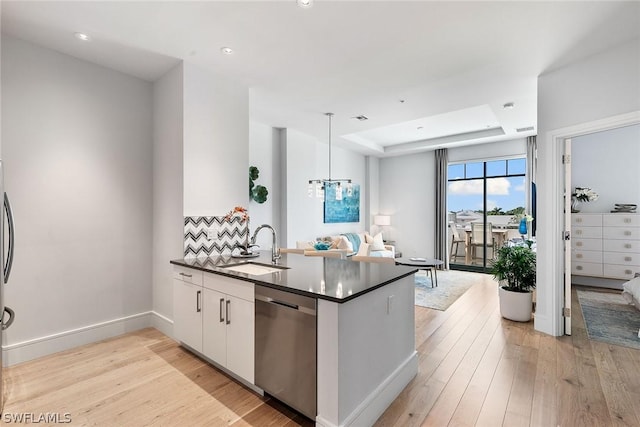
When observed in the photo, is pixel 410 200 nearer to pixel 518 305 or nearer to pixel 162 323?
pixel 518 305

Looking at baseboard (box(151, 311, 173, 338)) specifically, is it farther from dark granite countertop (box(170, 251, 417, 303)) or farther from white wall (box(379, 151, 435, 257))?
white wall (box(379, 151, 435, 257))

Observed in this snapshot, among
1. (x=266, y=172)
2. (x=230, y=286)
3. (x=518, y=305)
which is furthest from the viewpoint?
(x=266, y=172)

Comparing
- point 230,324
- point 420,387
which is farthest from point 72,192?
point 420,387

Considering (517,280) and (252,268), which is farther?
(517,280)

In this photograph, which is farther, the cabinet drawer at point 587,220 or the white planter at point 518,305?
the cabinet drawer at point 587,220

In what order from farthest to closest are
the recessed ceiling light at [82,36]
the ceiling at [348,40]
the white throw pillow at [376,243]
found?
the white throw pillow at [376,243]
the recessed ceiling light at [82,36]
the ceiling at [348,40]

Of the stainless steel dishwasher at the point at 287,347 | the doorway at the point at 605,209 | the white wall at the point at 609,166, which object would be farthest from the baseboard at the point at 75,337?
the white wall at the point at 609,166

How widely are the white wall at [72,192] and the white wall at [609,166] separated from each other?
23.9ft

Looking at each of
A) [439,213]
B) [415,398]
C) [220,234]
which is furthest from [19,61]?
[439,213]

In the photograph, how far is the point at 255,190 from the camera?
5.08 meters

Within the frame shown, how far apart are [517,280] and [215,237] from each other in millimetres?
3738

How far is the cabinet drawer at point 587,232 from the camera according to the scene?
5.19 m

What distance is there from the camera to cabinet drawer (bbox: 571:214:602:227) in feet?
17.0

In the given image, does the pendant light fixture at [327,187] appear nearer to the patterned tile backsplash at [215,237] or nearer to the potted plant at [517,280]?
the patterned tile backsplash at [215,237]
